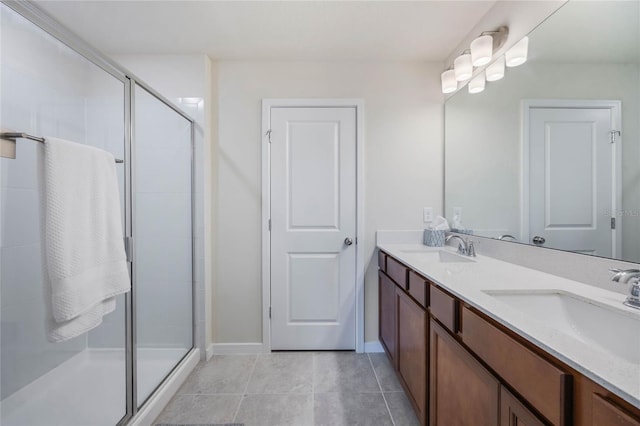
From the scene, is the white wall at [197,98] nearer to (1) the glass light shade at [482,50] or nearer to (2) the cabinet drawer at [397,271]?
(2) the cabinet drawer at [397,271]

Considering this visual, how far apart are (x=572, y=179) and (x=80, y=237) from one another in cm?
208

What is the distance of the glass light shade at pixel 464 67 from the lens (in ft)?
5.69

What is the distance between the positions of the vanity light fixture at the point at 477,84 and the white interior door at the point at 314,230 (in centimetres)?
86

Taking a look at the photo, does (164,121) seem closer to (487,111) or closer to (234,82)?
(234,82)

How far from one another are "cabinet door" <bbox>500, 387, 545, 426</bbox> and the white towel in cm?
151

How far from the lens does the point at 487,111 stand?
168cm

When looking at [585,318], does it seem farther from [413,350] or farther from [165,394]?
[165,394]

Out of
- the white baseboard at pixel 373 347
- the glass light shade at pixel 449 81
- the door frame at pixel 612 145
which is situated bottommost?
the white baseboard at pixel 373 347

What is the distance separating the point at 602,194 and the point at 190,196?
236cm

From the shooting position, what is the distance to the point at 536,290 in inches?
37.8

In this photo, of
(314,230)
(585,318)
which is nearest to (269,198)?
(314,230)

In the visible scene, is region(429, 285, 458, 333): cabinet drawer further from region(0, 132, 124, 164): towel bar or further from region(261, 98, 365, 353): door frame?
region(0, 132, 124, 164): towel bar

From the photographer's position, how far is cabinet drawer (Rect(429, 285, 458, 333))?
991mm

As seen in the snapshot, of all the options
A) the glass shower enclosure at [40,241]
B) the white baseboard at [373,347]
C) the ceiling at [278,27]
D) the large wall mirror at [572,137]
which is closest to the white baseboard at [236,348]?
the glass shower enclosure at [40,241]
